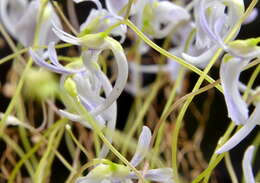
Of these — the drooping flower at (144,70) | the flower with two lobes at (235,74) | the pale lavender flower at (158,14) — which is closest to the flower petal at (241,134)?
the flower with two lobes at (235,74)

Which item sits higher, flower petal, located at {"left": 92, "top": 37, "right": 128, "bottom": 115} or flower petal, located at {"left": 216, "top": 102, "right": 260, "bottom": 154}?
flower petal, located at {"left": 92, "top": 37, "right": 128, "bottom": 115}

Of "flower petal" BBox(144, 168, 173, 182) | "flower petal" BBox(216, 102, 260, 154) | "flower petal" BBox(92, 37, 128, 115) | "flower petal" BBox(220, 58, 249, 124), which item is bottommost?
"flower petal" BBox(144, 168, 173, 182)

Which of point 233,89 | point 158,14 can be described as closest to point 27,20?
point 158,14

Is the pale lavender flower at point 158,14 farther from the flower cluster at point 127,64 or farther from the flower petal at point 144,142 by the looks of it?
the flower petal at point 144,142

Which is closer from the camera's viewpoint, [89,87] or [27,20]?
[89,87]

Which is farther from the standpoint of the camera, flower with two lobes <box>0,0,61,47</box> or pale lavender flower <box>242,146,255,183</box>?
flower with two lobes <box>0,0,61,47</box>

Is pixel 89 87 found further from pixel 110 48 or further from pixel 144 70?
pixel 144 70

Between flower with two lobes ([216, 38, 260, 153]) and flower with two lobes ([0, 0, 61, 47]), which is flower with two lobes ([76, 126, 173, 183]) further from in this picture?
flower with two lobes ([0, 0, 61, 47])

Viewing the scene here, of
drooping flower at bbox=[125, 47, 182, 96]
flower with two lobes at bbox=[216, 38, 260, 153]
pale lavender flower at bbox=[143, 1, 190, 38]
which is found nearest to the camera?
flower with two lobes at bbox=[216, 38, 260, 153]

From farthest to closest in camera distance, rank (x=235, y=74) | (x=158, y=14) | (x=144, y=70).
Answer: (x=144, y=70) → (x=158, y=14) → (x=235, y=74)

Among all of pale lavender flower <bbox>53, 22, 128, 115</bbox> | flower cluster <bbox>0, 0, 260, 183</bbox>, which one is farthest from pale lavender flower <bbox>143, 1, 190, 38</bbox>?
pale lavender flower <bbox>53, 22, 128, 115</bbox>
